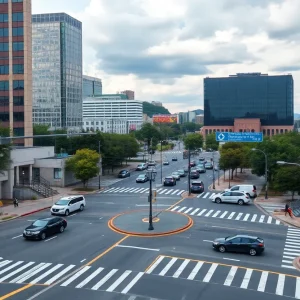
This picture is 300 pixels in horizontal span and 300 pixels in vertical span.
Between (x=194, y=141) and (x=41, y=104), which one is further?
(x=41, y=104)

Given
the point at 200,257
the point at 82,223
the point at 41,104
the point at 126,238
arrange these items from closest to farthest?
1. the point at 200,257
2. the point at 126,238
3. the point at 82,223
4. the point at 41,104

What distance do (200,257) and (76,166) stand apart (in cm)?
3559

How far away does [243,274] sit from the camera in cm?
2255

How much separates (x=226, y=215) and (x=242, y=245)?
46.4ft

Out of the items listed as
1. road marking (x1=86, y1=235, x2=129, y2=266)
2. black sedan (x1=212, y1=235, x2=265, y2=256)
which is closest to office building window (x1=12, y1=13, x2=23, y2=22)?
road marking (x1=86, y1=235, x2=129, y2=266)

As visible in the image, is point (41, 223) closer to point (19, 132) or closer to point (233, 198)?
point (233, 198)

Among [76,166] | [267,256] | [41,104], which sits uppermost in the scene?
[41,104]

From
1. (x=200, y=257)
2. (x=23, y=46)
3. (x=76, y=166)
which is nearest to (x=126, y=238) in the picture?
(x=200, y=257)

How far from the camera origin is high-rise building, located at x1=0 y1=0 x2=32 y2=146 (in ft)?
256

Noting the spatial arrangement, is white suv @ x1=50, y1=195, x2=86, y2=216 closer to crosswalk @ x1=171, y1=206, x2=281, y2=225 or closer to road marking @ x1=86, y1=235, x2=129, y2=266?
crosswalk @ x1=171, y1=206, x2=281, y2=225

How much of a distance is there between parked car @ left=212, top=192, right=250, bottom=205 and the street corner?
903 cm

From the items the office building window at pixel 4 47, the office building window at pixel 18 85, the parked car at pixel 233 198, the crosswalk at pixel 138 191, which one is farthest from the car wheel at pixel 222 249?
the office building window at pixel 4 47

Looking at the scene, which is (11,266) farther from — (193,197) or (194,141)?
(194,141)

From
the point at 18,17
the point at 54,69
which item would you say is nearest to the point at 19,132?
the point at 18,17
